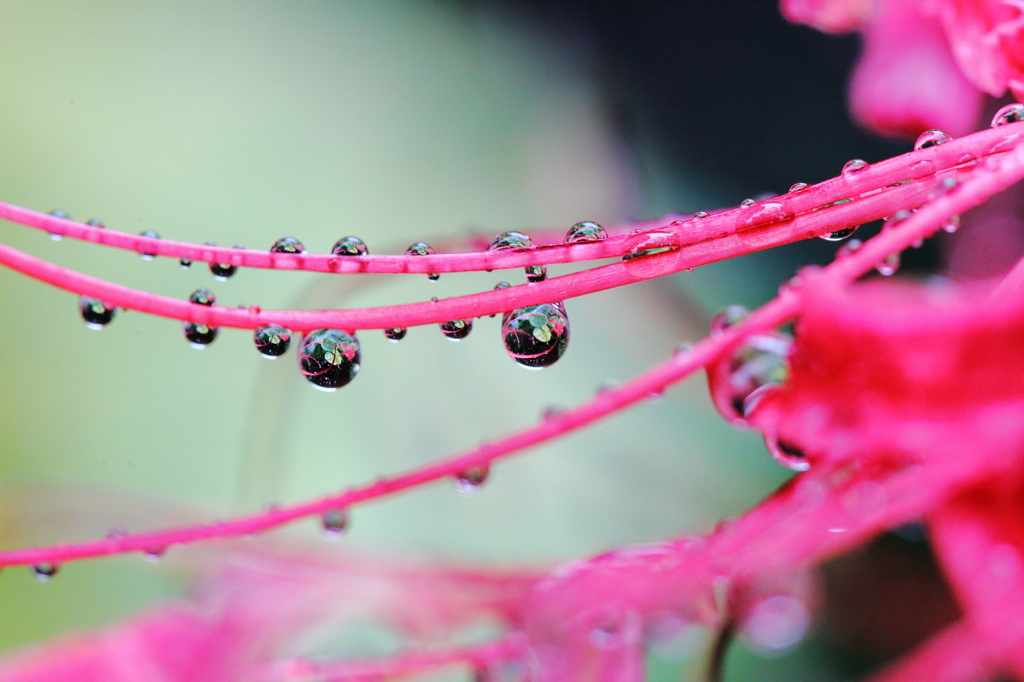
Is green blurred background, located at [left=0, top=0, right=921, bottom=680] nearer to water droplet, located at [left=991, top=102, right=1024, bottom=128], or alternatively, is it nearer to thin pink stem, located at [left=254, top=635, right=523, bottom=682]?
thin pink stem, located at [left=254, top=635, right=523, bottom=682]

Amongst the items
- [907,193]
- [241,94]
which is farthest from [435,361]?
[907,193]

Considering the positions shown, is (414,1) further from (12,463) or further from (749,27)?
(12,463)

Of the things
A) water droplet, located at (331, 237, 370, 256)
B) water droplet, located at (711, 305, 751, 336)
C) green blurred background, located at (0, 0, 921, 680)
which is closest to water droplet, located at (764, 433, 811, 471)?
water droplet, located at (711, 305, 751, 336)

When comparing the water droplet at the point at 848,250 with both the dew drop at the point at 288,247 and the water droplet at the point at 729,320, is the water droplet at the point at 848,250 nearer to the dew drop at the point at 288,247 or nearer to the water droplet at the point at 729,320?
the water droplet at the point at 729,320

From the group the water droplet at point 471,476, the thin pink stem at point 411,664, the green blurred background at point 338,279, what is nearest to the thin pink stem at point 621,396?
the water droplet at point 471,476

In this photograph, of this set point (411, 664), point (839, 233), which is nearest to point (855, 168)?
point (839, 233)

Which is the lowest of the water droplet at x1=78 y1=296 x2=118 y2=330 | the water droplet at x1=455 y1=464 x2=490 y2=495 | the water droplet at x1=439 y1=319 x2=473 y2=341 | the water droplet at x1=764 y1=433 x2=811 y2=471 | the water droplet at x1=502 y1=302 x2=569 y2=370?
the water droplet at x1=455 y1=464 x2=490 y2=495
